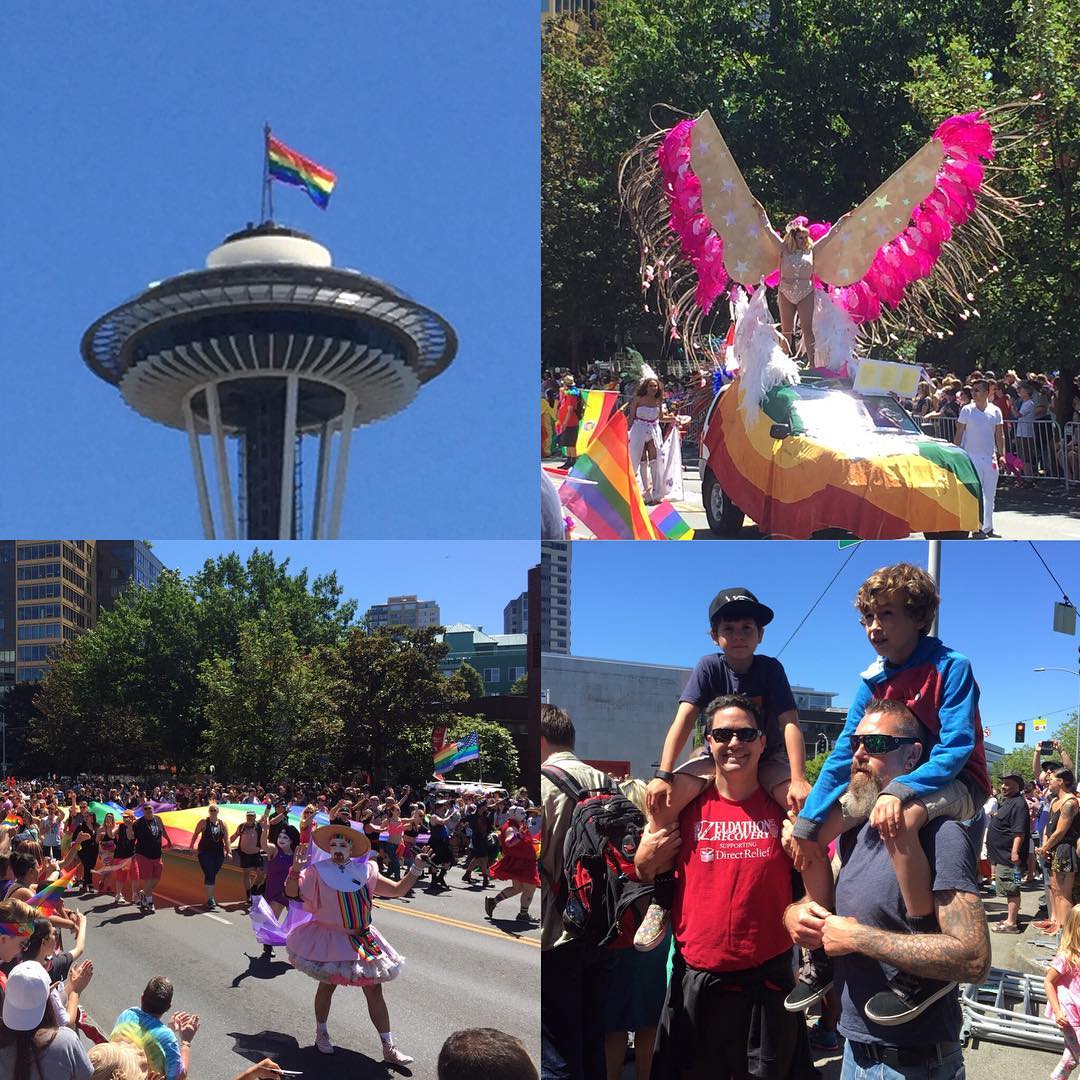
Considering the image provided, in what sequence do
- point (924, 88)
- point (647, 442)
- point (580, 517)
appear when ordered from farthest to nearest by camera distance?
point (924, 88), point (647, 442), point (580, 517)

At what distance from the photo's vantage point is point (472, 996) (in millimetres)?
5305

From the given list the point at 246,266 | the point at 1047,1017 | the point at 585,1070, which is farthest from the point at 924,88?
the point at 246,266

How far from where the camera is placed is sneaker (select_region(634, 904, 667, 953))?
3.92 metres

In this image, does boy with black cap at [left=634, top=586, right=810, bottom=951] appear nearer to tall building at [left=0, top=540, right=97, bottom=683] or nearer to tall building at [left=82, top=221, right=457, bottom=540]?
tall building at [left=0, top=540, right=97, bottom=683]

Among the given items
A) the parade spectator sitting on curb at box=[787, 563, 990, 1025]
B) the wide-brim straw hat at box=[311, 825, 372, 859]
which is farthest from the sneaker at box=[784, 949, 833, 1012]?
the wide-brim straw hat at box=[311, 825, 372, 859]

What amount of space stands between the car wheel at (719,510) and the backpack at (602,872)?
3611mm

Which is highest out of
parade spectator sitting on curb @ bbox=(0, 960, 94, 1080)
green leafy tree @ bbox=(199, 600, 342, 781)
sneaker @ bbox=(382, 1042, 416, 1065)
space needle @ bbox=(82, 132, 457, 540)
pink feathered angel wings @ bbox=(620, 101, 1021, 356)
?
space needle @ bbox=(82, 132, 457, 540)

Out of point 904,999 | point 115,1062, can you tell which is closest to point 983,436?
point 904,999

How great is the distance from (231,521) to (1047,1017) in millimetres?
36710

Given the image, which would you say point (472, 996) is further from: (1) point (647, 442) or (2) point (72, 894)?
(1) point (647, 442)

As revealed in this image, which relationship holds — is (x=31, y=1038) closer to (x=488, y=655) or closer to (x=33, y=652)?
(x=33, y=652)

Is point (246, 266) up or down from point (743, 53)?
up

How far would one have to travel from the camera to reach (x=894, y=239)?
32.1ft

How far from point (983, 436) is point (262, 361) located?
31.3 metres
